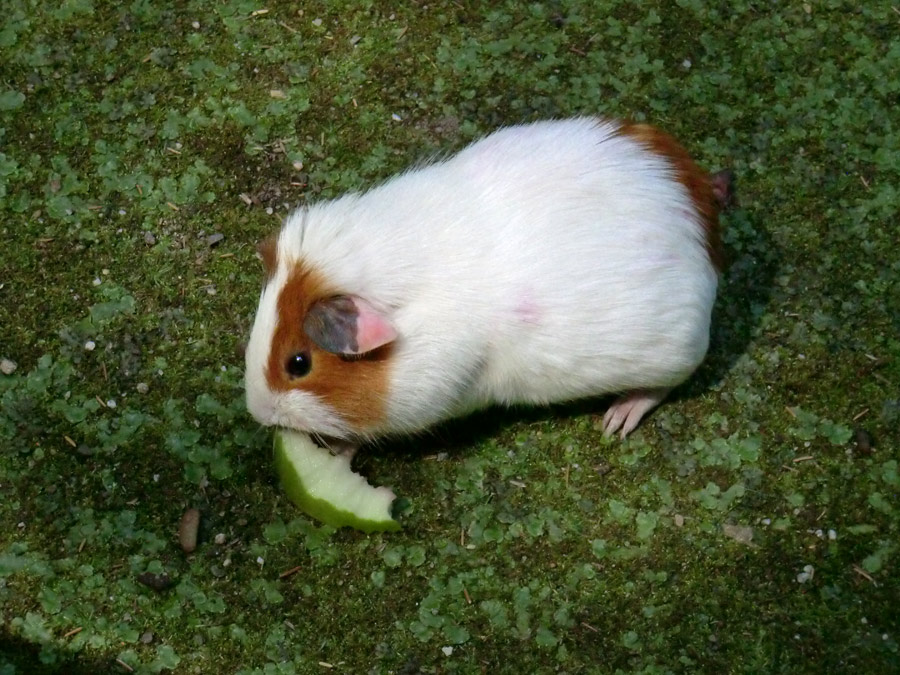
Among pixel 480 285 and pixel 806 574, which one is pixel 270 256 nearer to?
pixel 480 285

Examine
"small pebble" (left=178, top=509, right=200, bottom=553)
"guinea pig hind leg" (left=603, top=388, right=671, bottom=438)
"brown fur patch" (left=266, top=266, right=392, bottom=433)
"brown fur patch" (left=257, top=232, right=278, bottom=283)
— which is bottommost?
"guinea pig hind leg" (left=603, top=388, right=671, bottom=438)

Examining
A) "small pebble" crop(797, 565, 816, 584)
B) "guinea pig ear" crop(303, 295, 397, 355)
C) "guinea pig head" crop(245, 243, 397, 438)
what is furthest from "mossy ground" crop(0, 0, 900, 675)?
"guinea pig ear" crop(303, 295, 397, 355)

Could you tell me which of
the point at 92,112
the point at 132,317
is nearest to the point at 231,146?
the point at 92,112

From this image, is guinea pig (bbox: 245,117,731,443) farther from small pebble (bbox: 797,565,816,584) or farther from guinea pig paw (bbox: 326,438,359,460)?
small pebble (bbox: 797,565,816,584)

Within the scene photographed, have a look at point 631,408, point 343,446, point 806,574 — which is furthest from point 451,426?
point 806,574

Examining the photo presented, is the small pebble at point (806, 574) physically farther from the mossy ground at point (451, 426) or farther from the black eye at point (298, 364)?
the black eye at point (298, 364)

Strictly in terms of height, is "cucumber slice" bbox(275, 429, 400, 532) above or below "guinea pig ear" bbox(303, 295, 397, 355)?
below

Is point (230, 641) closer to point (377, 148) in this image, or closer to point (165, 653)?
point (165, 653)
